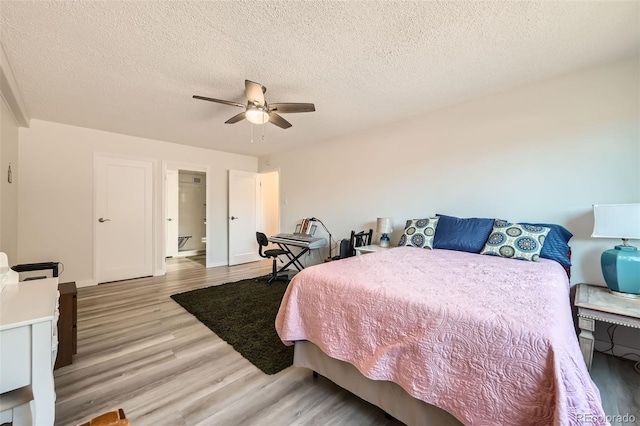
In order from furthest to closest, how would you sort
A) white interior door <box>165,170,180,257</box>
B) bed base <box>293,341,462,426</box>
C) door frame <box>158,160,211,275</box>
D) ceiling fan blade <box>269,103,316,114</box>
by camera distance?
white interior door <box>165,170,180,257</box> < door frame <box>158,160,211,275</box> < ceiling fan blade <box>269,103,316,114</box> < bed base <box>293,341,462,426</box>

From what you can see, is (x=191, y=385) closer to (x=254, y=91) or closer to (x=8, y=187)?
(x=254, y=91)

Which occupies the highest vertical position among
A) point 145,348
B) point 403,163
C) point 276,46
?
point 276,46

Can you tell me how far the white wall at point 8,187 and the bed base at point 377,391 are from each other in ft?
10.9

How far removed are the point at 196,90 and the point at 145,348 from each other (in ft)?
8.06

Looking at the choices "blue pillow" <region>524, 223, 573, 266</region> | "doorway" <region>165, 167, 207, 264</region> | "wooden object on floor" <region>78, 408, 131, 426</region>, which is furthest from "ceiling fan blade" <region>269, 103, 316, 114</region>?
"doorway" <region>165, 167, 207, 264</region>

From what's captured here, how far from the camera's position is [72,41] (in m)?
1.85

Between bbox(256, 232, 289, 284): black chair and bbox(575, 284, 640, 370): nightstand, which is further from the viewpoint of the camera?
bbox(256, 232, 289, 284): black chair

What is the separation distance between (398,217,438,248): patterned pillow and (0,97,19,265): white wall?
167 inches

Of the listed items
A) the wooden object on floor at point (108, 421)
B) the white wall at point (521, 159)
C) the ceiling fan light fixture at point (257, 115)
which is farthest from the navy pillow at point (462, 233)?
the wooden object on floor at point (108, 421)

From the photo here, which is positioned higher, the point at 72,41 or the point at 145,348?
the point at 72,41

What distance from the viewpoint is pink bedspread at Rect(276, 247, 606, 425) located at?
86cm

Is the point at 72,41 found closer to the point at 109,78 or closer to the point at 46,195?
the point at 109,78

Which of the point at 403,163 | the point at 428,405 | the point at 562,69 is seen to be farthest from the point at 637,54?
the point at 428,405

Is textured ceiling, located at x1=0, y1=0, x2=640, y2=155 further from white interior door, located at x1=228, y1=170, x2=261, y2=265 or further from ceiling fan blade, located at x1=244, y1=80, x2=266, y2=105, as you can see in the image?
white interior door, located at x1=228, y1=170, x2=261, y2=265
